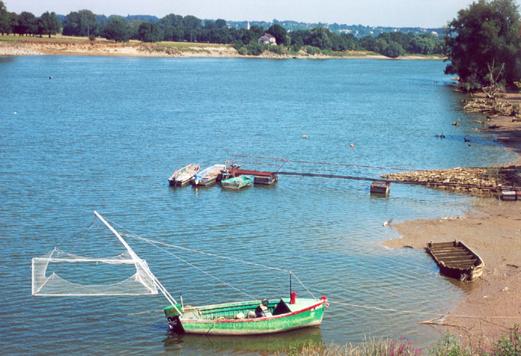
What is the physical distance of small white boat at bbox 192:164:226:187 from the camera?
60.4m

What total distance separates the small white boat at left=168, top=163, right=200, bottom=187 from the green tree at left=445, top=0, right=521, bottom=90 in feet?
267

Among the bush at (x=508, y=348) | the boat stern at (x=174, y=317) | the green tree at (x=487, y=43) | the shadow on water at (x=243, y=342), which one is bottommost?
the shadow on water at (x=243, y=342)

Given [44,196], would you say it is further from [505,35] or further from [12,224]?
[505,35]

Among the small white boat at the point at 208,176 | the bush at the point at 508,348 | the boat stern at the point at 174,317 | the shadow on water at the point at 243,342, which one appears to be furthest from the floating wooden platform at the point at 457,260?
the small white boat at the point at 208,176

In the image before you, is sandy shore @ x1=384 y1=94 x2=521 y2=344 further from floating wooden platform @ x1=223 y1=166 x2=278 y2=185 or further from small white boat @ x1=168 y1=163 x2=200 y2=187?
small white boat @ x1=168 y1=163 x2=200 y2=187

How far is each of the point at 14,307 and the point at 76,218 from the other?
48.7 ft

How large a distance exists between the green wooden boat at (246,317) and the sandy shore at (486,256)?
649cm

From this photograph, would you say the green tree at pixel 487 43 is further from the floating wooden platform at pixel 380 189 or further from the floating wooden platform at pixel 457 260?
the floating wooden platform at pixel 457 260

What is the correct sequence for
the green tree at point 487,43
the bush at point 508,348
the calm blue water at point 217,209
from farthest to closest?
the green tree at point 487,43
the calm blue water at point 217,209
the bush at point 508,348

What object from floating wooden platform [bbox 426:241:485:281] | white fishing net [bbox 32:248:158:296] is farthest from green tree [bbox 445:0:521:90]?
white fishing net [bbox 32:248:158:296]

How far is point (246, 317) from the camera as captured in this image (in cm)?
3322

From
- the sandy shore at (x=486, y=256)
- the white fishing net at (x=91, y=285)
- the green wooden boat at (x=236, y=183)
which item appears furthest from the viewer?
the green wooden boat at (x=236, y=183)

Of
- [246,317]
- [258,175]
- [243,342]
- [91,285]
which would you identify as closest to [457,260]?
[246,317]

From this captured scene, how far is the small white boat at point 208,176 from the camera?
60406 mm
